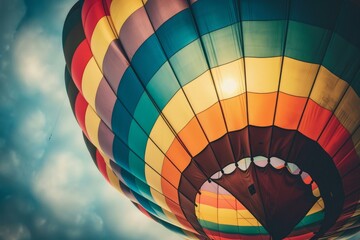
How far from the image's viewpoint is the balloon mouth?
246 centimetres

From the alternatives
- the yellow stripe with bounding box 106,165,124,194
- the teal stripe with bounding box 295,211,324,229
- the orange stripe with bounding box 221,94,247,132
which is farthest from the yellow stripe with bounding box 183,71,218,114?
the yellow stripe with bounding box 106,165,124,194

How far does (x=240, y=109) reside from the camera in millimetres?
2496

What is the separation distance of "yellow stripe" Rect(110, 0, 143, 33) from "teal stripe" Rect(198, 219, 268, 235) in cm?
237

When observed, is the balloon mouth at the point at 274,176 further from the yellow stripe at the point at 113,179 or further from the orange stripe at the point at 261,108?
the yellow stripe at the point at 113,179

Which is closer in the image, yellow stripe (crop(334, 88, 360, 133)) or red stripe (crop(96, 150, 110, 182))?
yellow stripe (crop(334, 88, 360, 133))

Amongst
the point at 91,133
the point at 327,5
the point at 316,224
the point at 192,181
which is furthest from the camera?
the point at 91,133

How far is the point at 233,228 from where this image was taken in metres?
3.70

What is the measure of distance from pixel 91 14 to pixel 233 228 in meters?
3.03

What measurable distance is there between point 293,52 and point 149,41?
128 cm

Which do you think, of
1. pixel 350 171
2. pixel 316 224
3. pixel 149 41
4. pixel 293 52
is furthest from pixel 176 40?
pixel 316 224

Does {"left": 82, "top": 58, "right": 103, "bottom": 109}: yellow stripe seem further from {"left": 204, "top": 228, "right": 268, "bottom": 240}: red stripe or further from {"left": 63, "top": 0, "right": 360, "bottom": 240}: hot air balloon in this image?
{"left": 204, "top": 228, "right": 268, "bottom": 240}: red stripe

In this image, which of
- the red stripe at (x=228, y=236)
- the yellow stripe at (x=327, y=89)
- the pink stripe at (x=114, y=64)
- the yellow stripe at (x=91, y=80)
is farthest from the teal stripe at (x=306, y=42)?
the red stripe at (x=228, y=236)

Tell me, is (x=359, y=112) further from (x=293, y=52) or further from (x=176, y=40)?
(x=176, y=40)

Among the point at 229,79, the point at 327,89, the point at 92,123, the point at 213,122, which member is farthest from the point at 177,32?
the point at 92,123
